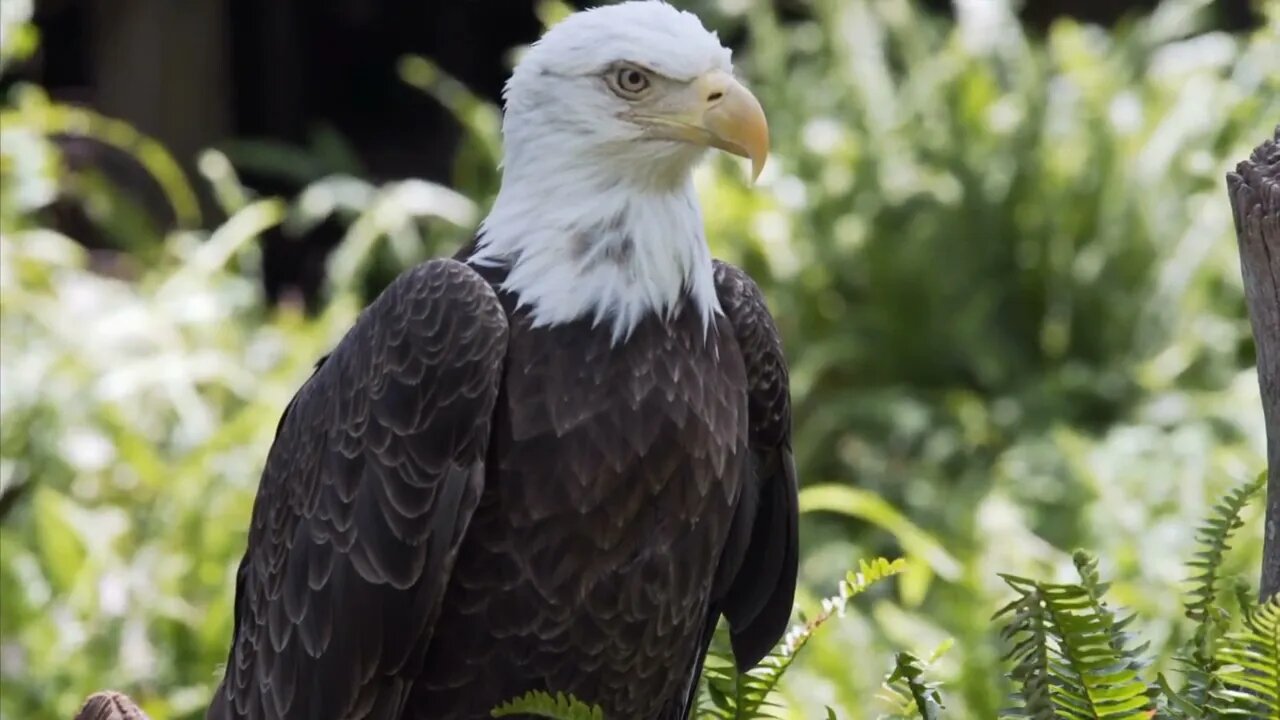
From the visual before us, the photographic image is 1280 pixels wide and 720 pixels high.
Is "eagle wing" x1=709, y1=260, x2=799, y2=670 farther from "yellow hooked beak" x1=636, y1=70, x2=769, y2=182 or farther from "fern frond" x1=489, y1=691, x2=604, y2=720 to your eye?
"fern frond" x1=489, y1=691, x2=604, y2=720

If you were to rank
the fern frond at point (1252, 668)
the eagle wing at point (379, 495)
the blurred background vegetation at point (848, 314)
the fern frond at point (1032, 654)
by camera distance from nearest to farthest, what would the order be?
1. the fern frond at point (1252, 668)
2. the fern frond at point (1032, 654)
3. the eagle wing at point (379, 495)
4. the blurred background vegetation at point (848, 314)

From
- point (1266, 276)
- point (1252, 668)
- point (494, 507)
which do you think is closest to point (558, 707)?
point (494, 507)

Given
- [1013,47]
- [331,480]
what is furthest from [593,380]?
[1013,47]

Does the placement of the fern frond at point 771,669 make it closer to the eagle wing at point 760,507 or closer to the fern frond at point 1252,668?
the eagle wing at point 760,507

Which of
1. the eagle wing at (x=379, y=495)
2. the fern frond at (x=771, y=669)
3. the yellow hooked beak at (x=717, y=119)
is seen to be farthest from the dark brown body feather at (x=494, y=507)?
the yellow hooked beak at (x=717, y=119)

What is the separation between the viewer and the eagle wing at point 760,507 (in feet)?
9.84

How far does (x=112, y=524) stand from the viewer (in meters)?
4.96

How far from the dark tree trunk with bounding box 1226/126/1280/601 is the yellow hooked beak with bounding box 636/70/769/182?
0.71 m

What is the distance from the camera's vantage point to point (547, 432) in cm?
267

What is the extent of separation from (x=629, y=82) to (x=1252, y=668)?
127 cm

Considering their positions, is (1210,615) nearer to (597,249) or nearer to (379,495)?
(597,249)

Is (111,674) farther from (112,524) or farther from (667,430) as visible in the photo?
(667,430)

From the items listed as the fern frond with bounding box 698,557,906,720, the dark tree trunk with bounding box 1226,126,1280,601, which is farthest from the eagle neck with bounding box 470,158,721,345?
the dark tree trunk with bounding box 1226,126,1280,601

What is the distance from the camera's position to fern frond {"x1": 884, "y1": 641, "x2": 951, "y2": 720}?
2.46 m
